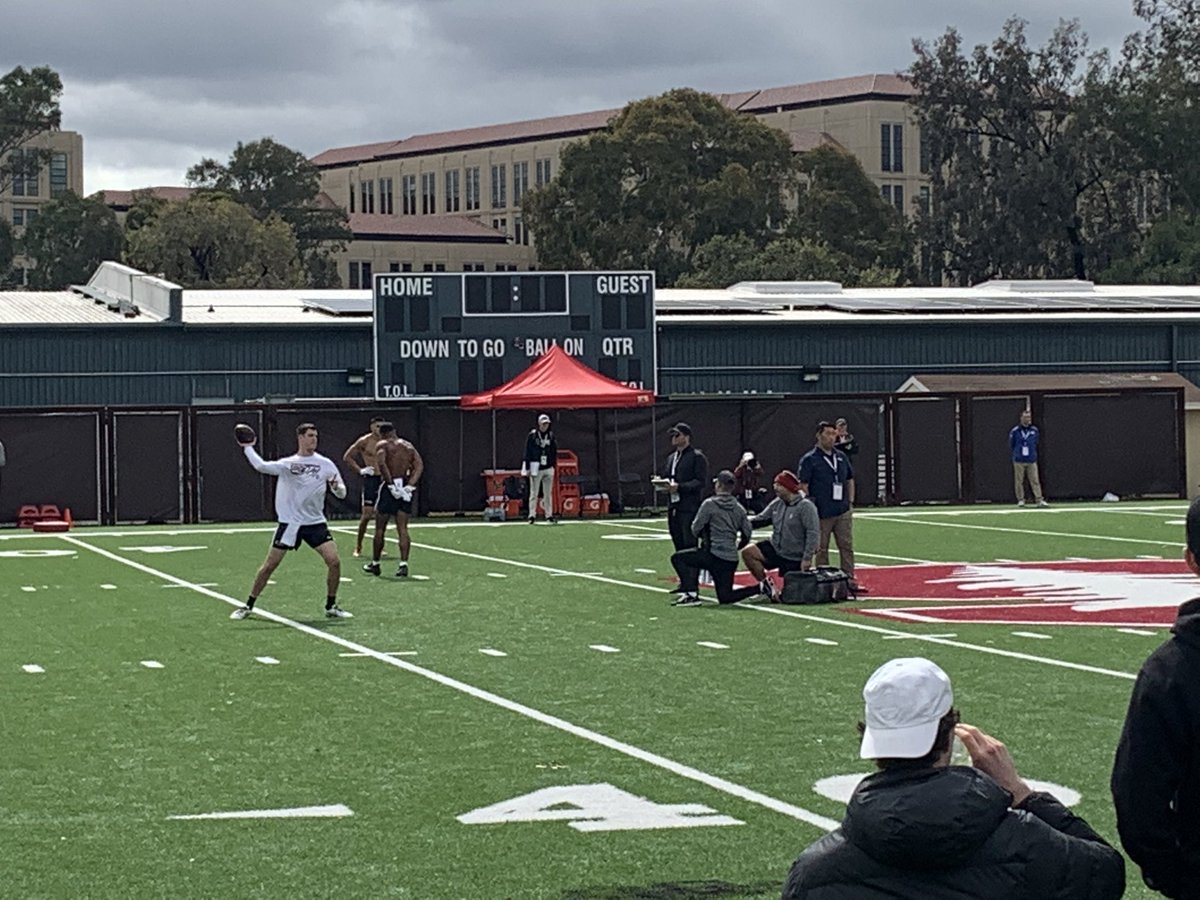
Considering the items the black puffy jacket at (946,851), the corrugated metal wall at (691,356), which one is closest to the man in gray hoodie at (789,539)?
the black puffy jacket at (946,851)

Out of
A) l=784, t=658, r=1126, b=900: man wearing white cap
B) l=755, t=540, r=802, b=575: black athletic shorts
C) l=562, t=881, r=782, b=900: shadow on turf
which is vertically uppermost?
l=784, t=658, r=1126, b=900: man wearing white cap

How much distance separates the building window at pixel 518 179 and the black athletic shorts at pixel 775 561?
137902 millimetres

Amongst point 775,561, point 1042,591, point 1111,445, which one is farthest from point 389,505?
point 1111,445

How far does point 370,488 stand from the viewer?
28.6 meters

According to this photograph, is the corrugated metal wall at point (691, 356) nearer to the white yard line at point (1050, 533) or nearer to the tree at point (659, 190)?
the white yard line at point (1050, 533)

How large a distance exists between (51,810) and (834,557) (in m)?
18.4

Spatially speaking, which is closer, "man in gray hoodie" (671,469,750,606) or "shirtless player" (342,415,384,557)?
"man in gray hoodie" (671,469,750,606)

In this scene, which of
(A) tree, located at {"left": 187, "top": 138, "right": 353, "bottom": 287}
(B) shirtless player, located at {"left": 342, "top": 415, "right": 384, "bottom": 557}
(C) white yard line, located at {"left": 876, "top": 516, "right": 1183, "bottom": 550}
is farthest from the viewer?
(A) tree, located at {"left": 187, "top": 138, "right": 353, "bottom": 287}

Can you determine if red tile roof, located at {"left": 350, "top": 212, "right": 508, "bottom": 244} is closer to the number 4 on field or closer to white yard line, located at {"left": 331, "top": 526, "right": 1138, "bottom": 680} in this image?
white yard line, located at {"left": 331, "top": 526, "right": 1138, "bottom": 680}

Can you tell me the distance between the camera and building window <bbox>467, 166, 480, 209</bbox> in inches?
6462

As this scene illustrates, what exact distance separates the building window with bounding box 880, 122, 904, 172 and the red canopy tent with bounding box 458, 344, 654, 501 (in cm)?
Answer: 10250

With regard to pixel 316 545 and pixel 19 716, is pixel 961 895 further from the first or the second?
pixel 316 545

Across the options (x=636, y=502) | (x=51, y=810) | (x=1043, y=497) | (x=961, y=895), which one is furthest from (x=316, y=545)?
(x=1043, y=497)

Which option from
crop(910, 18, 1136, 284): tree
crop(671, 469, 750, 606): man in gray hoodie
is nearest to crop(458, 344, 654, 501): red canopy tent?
crop(671, 469, 750, 606): man in gray hoodie
